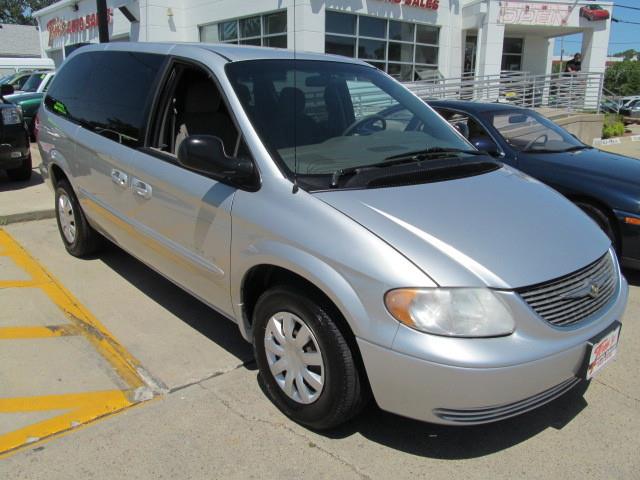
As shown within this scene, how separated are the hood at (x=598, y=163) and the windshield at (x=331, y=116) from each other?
6.96ft

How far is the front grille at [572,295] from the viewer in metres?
2.36

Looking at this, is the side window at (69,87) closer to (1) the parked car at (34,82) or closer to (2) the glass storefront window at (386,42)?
(1) the parked car at (34,82)

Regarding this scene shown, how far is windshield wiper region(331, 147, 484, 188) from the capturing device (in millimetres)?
2777

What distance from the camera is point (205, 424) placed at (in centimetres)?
285

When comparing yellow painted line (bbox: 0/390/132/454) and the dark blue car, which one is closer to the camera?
yellow painted line (bbox: 0/390/132/454)

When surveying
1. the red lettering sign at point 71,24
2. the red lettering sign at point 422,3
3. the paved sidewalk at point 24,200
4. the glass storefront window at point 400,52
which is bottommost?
the paved sidewalk at point 24,200

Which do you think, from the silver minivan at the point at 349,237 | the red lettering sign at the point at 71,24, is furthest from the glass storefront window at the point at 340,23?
the silver minivan at the point at 349,237

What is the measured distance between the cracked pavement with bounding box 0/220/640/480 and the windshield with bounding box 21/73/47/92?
1336cm

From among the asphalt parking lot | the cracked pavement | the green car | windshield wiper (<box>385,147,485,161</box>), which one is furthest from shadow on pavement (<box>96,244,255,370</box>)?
the green car

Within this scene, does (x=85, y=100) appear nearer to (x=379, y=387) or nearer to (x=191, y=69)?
(x=191, y=69)

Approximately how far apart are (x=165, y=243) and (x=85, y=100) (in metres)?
1.82

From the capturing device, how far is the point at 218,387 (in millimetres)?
3189

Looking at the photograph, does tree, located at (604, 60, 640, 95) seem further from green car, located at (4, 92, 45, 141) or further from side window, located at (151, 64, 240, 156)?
side window, located at (151, 64, 240, 156)

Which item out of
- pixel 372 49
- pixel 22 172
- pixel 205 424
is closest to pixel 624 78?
pixel 372 49
